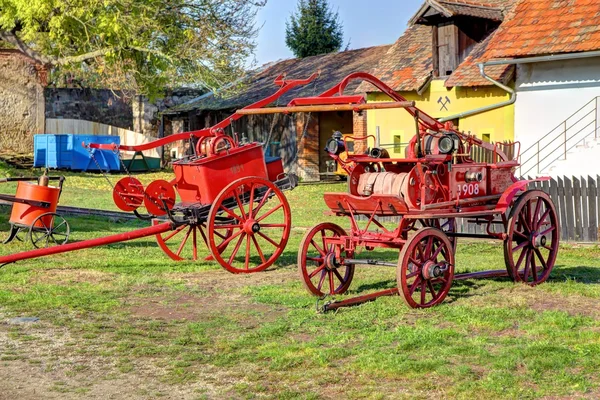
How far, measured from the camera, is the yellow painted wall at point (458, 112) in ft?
78.1

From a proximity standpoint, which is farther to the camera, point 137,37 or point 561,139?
point 137,37

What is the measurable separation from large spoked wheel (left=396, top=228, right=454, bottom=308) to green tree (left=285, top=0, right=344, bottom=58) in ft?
131

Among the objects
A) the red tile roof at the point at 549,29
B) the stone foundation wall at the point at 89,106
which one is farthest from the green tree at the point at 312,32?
the red tile roof at the point at 549,29

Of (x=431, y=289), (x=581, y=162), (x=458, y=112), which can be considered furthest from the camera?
(x=458, y=112)

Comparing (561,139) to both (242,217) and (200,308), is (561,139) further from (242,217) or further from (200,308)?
(200,308)

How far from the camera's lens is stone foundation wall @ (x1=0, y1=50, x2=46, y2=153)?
123 ft

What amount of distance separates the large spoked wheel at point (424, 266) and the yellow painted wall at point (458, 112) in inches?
580

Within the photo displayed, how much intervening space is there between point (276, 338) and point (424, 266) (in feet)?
5.99

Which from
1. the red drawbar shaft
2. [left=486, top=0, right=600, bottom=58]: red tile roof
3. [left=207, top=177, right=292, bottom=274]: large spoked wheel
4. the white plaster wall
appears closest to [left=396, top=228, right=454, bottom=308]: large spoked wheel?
[left=207, top=177, right=292, bottom=274]: large spoked wheel

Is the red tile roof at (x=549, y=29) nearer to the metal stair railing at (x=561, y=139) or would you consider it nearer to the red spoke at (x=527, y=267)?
the metal stair railing at (x=561, y=139)

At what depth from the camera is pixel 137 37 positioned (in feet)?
96.1

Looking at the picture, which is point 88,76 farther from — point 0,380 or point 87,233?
point 0,380

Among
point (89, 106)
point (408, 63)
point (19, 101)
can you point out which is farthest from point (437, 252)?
point (89, 106)

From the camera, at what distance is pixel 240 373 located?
696 cm
